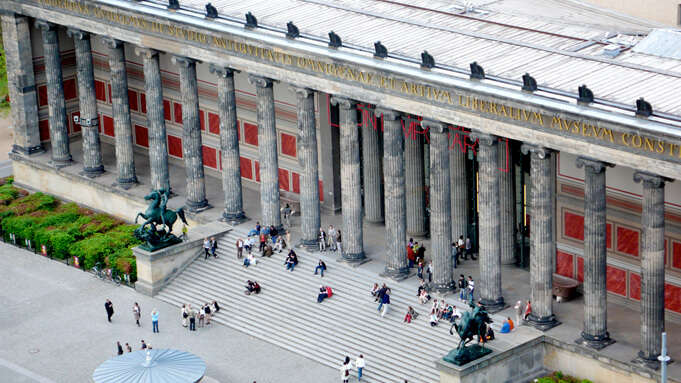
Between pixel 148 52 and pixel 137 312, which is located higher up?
pixel 148 52

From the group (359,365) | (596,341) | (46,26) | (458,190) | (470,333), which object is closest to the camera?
(470,333)

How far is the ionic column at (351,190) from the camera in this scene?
88250 mm

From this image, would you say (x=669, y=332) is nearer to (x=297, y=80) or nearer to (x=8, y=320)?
(x=297, y=80)

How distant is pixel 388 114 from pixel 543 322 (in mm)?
15059

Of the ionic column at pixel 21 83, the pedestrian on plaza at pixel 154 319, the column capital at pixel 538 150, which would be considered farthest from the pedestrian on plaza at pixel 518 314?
the ionic column at pixel 21 83

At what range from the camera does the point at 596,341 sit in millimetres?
77562

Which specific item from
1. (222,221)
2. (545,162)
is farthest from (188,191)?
(545,162)

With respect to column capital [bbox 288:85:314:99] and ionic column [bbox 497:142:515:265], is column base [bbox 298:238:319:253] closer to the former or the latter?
column capital [bbox 288:85:314:99]

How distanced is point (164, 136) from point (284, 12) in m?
13.8

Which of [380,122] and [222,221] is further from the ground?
[380,122]

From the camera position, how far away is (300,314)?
288 ft

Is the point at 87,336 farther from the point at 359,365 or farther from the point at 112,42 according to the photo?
the point at 112,42

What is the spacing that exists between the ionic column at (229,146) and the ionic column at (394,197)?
13486 millimetres

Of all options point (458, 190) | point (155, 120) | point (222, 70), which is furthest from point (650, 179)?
point (155, 120)
